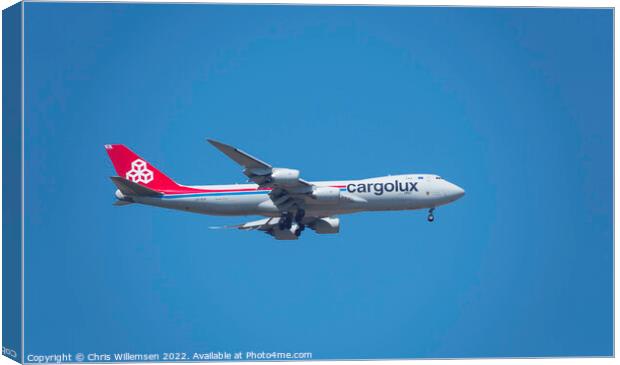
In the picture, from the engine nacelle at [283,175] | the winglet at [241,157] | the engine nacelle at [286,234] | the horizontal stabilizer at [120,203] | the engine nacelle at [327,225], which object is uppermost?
the winglet at [241,157]

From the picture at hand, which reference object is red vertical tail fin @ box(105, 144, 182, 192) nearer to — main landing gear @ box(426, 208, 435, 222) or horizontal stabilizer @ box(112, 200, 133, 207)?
horizontal stabilizer @ box(112, 200, 133, 207)

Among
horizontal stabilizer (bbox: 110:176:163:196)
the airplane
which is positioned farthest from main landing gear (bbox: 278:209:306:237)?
horizontal stabilizer (bbox: 110:176:163:196)

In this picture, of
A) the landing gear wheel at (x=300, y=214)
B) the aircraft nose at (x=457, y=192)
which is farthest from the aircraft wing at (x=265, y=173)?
the aircraft nose at (x=457, y=192)

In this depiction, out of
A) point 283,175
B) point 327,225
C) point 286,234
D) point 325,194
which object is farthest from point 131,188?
point 327,225

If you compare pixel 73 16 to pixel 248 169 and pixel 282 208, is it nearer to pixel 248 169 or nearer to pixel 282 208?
pixel 248 169

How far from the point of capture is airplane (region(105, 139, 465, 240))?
58250 millimetres

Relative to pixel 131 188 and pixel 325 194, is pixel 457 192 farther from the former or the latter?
pixel 131 188

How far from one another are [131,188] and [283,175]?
5.77 meters

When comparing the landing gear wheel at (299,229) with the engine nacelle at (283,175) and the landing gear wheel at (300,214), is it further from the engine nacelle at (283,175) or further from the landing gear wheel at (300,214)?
the engine nacelle at (283,175)

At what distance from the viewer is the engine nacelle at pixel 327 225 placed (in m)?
61.3

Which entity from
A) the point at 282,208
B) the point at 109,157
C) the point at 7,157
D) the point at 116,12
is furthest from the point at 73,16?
the point at 282,208

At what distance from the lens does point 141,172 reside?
59.0 meters

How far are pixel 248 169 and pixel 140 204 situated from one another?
4.86m

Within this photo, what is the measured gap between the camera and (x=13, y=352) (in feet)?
157
